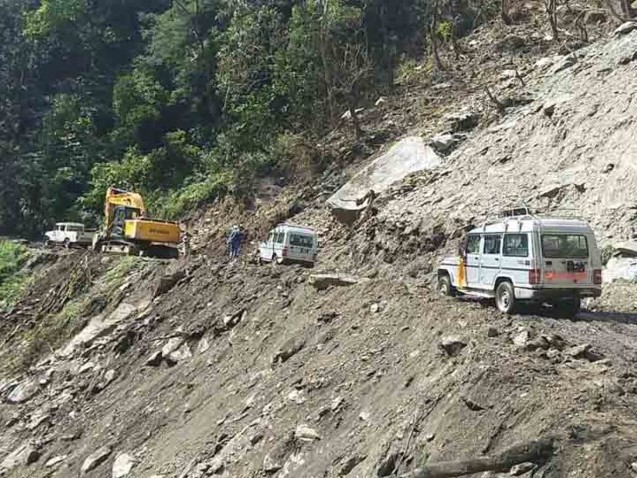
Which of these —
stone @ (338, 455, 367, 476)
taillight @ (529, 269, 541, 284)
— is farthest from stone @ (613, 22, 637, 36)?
stone @ (338, 455, 367, 476)

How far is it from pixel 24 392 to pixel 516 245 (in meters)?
12.9

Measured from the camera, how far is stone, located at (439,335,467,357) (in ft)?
30.6

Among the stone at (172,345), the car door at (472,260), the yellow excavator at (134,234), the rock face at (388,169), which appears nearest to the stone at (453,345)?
the car door at (472,260)

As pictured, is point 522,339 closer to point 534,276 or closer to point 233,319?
point 534,276

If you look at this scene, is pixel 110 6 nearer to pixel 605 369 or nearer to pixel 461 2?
pixel 461 2

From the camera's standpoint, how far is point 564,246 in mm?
12695

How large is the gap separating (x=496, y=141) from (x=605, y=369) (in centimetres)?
1678

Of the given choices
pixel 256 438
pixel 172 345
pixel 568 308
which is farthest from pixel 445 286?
pixel 256 438

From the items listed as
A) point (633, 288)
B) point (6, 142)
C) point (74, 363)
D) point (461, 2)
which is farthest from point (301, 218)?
point (6, 142)

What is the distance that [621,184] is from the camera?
1772cm

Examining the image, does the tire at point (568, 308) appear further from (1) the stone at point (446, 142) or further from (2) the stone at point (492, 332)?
(1) the stone at point (446, 142)

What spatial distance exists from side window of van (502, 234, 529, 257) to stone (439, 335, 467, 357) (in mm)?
3831

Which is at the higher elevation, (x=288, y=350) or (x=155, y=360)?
(x=288, y=350)

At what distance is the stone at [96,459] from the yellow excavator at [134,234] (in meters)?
16.3
